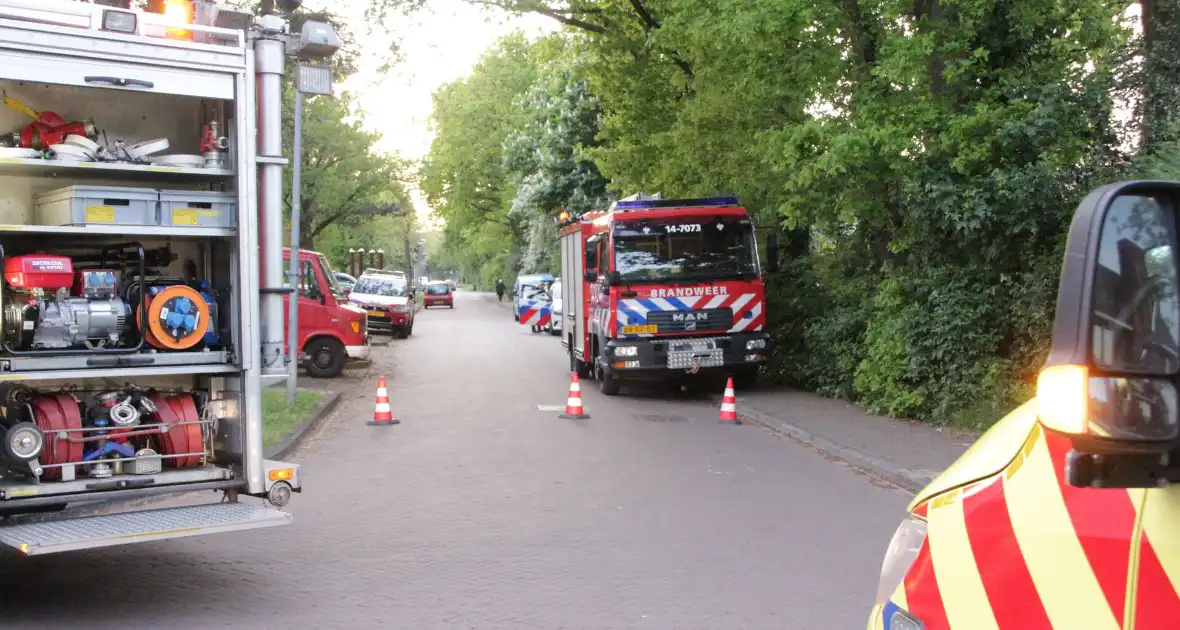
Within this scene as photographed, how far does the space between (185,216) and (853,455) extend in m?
7.58

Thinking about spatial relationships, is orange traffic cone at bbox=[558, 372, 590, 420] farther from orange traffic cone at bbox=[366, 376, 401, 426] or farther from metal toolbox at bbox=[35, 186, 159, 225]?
metal toolbox at bbox=[35, 186, 159, 225]

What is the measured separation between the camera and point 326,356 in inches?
856

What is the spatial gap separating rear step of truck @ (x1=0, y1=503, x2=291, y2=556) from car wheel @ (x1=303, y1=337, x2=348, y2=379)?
49.1 ft

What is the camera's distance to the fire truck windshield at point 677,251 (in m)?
18.1

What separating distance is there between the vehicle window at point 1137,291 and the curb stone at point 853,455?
8.38m

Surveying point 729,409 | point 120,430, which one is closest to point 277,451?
point 120,430

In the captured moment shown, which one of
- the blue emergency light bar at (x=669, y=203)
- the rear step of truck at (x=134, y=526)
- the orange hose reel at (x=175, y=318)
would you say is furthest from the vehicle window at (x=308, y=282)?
the rear step of truck at (x=134, y=526)

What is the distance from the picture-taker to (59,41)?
6.20 m

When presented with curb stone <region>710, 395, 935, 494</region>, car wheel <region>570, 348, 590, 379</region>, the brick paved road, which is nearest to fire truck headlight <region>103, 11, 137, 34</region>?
the brick paved road

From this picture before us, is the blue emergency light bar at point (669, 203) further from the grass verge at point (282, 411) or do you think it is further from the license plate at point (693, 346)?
the grass verge at point (282, 411)

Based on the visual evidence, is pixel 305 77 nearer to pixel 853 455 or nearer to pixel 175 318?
pixel 175 318

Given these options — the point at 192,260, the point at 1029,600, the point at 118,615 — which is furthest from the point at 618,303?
the point at 1029,600

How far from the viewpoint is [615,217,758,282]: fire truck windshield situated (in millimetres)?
18078

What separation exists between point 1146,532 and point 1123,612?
0.15 meters
